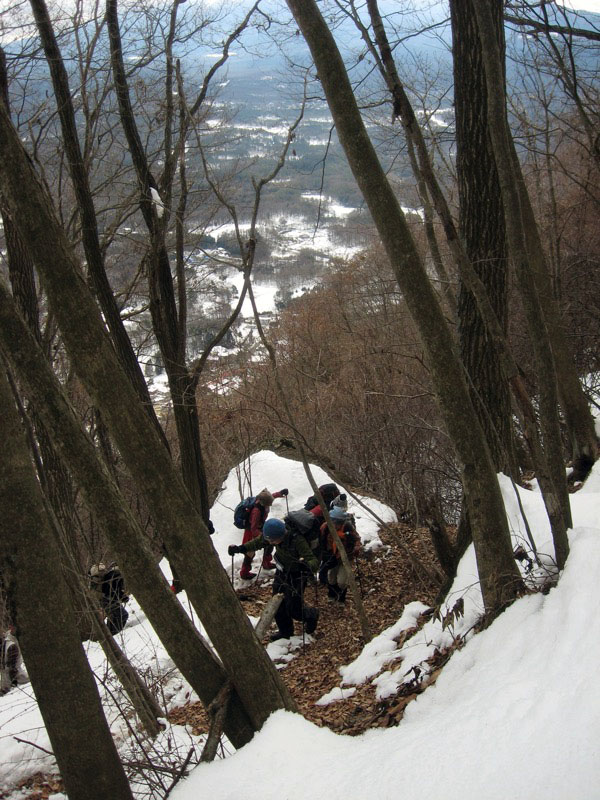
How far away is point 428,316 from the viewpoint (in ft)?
11.0

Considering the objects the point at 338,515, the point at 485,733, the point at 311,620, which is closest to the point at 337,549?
the point at 338,515

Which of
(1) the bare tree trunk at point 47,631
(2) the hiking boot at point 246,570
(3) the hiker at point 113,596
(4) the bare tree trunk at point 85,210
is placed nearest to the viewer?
(1) the bare tree trunk at point 47,631

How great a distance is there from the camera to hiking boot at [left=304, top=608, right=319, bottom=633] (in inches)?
253

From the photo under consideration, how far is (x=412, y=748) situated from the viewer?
2.55 m

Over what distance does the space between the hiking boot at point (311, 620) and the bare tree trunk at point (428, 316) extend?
328 cm

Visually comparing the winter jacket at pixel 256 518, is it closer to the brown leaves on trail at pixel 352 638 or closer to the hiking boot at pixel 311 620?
the brown leaves on trail at pixel 352 638

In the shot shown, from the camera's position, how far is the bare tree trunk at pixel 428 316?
3314mm

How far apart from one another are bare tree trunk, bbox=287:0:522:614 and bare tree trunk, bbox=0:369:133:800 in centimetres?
213

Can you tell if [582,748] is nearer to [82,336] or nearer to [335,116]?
[82,336]

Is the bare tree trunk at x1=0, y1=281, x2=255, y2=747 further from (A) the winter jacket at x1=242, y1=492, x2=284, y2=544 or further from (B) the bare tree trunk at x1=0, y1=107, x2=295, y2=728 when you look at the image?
(A) the winter jacket at x1=242, y1=492, x2=284, y2=544

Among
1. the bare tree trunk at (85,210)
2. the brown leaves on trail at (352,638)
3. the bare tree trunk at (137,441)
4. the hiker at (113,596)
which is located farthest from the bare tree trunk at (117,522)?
the bare tree trunk at (85,210)

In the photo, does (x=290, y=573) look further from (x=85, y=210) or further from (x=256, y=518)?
(x=85, y=210)

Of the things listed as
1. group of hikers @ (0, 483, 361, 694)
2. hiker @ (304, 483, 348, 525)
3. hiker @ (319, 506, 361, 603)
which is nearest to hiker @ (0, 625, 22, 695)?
group of hikers @ (0, 483, 361, 694)

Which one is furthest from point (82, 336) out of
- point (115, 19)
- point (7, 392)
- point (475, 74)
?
point (115, 19)
